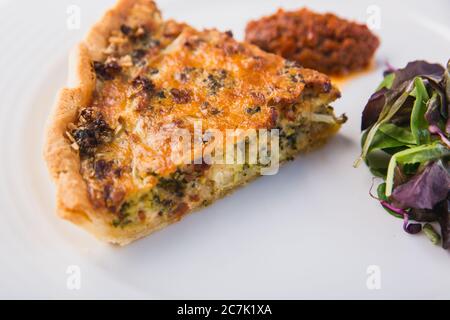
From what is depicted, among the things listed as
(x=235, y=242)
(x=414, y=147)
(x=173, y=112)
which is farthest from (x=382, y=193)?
(x=173, y=112)

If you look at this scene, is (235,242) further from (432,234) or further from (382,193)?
(432,234)

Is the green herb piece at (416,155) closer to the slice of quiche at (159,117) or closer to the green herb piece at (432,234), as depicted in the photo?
the green herb piece at (432,234)

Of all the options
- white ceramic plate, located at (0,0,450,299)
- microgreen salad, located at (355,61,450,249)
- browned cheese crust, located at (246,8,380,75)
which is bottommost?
white ceramic plate, located at (0,0,450,299)

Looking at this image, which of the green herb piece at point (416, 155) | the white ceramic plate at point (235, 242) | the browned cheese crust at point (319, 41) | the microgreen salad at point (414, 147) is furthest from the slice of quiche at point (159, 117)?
the green herb piece at point (416, 155)

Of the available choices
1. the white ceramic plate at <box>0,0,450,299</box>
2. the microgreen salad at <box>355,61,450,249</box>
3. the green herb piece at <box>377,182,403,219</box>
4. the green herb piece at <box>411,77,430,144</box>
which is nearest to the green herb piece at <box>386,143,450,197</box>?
the microgreen salad at <box>355,61,450,249</box>

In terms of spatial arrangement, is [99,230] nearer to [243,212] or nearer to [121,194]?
[121,194]

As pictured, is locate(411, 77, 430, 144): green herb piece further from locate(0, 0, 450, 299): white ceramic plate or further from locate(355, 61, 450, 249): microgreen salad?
locate(0, 0, 450, 299): white ceramic plate
